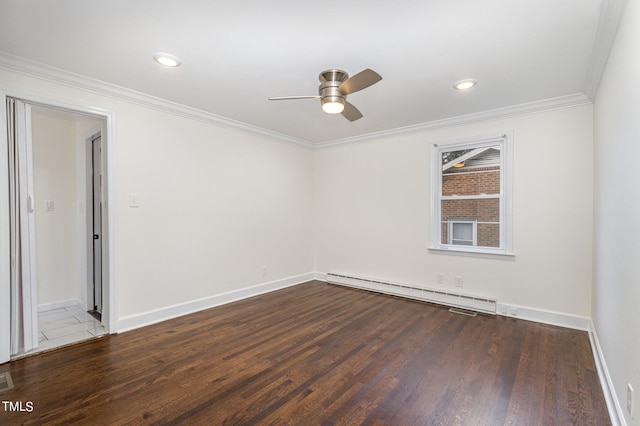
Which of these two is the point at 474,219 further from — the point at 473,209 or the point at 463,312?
the point at 463,312

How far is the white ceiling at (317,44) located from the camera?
1.85m

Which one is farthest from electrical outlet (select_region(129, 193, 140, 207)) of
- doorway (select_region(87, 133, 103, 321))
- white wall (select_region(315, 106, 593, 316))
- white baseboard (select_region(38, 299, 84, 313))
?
white wall (select_region(315, 106, 593, 316))

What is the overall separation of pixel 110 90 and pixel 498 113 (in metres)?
4.33

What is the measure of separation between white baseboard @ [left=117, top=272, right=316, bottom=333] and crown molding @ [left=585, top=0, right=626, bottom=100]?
446cm

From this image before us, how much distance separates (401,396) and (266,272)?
3008 millimetres

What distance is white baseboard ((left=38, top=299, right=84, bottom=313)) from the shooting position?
380 cm

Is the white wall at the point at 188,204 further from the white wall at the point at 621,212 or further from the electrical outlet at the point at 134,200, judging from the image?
the white wall at the point at 621,212

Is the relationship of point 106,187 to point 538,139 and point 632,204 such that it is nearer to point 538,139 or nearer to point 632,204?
point 632,204

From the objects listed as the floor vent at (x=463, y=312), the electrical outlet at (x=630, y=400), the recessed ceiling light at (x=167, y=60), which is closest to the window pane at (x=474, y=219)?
the floor vent at (x=463, y=312)

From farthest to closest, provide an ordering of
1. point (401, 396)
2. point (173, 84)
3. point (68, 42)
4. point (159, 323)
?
point (159, 323)
point (173, 84)
point (68, 42)
point (401, 396)

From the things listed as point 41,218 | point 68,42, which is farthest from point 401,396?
point 41,218

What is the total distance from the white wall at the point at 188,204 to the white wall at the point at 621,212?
389 cm

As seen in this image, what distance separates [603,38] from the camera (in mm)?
2086

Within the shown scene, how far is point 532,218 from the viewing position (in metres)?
3.50
